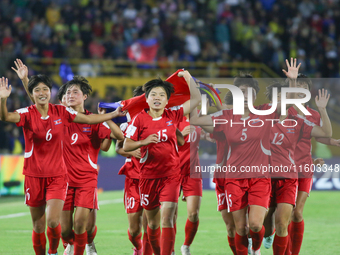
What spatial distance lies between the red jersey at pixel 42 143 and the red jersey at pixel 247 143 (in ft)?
6.16

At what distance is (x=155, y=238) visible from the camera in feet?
21.9

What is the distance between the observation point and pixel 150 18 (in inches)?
792

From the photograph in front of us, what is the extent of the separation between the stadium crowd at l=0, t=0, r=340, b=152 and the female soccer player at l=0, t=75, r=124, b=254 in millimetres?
11810

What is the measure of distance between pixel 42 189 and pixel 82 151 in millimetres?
799

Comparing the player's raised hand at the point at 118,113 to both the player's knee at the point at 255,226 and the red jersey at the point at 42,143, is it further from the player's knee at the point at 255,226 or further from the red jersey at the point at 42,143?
the player's knee at the point at 255,226

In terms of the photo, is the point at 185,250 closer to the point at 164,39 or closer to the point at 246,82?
the point at 246,82

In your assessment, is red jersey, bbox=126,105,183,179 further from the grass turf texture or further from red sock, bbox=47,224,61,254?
the grass turf texture

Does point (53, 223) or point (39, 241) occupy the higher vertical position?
point (53, 223)

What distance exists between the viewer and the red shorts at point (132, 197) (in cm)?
729

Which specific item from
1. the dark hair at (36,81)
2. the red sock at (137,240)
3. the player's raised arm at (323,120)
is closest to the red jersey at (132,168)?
the red sock at (137,240)

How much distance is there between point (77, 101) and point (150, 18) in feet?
43.9

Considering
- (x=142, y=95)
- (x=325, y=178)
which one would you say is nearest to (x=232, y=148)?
(x=142, y=95)

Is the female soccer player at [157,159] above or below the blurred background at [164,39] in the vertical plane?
below

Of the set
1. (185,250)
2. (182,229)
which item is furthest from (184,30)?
(185,250)
